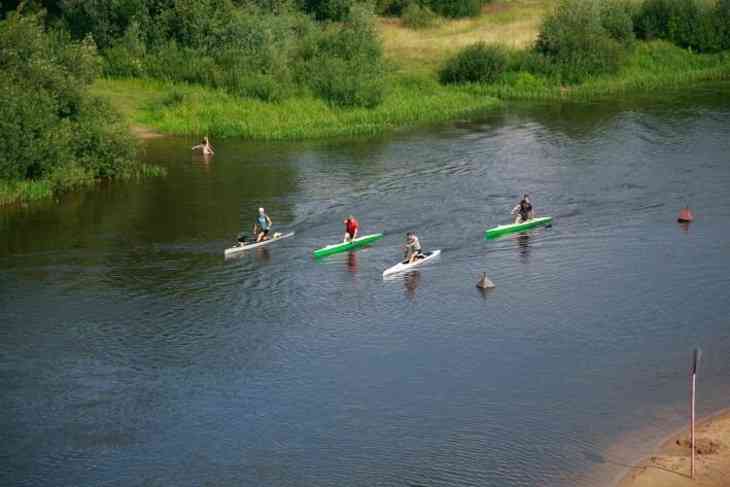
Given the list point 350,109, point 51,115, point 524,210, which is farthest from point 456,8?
point 524,210

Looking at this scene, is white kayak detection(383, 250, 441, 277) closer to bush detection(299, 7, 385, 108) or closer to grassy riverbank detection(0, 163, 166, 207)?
grassy riverbank detection(0, 163, 166, 207)

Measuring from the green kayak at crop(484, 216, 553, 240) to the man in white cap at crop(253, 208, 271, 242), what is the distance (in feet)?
30.4

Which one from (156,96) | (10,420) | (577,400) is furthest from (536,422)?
(156,96)

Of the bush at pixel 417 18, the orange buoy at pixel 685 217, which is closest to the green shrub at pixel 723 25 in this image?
the bush at pixel 417 18

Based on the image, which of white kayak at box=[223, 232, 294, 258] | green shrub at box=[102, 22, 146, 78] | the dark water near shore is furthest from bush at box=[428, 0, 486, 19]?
white kayak at box=[223, 232, 294, 258]

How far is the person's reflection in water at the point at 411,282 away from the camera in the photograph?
4078cm

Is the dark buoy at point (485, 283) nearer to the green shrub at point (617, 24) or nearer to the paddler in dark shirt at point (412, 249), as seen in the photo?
the paddler in dark shirt at point (412, 249)

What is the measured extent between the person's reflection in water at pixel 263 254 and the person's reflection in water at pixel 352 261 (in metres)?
3.28

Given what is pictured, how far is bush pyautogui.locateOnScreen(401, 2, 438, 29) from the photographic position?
97312 mm

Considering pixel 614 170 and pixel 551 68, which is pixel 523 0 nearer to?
pixel 551 68

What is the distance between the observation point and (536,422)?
2978 cm

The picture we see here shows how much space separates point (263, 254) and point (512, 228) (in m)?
10.6

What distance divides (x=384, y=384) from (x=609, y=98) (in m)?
53.0

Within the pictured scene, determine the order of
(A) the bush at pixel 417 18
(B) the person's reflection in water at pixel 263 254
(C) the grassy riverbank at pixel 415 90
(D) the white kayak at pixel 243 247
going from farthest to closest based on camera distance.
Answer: (A) the bush at pixel 417 18 → (C) the grassy riverbank at pixel 415 90 → (D) the white kayak at pixel 243 247 → (B) the person's reflection in water at pixel 263 254
